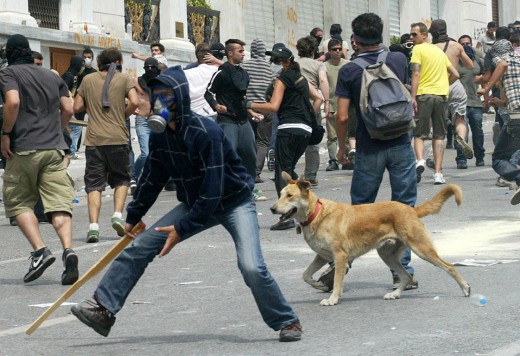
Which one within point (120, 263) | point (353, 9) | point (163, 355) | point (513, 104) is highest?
point (353, 9)

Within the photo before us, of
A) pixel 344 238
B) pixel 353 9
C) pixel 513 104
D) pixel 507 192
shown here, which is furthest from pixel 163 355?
pixel 353 9

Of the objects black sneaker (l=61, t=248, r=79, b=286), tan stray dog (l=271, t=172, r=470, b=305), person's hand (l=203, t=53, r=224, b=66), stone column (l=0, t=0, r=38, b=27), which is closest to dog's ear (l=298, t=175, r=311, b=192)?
tan stray dog (l=271, t=172, r=470, b=305)

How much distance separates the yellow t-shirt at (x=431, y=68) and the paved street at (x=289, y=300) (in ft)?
12.3

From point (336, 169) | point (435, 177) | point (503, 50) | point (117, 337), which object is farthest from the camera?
point (336, 169)

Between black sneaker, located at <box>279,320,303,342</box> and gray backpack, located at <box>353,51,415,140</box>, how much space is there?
225 cm

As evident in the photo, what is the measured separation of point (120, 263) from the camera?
24.1ft

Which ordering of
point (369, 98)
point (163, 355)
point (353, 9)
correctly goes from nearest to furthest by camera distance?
1. point (163, 355)
2. point (369, 98)
3. point (353, 9)

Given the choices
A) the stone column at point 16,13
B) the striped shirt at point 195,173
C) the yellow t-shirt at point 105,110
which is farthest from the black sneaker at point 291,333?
the stone column at point 16,13

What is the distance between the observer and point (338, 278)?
8.53 meters

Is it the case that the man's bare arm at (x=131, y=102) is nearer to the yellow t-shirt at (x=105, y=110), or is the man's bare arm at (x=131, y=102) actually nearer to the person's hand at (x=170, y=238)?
the yellow t-shirt at (x=105, y=110)

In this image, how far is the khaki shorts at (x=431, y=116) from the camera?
16594 mm

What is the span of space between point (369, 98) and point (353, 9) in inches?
1058

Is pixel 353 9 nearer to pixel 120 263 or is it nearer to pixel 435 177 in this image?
pixel 435 177

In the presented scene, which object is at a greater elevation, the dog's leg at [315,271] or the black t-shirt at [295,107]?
the black t-shirt at [295,107]
